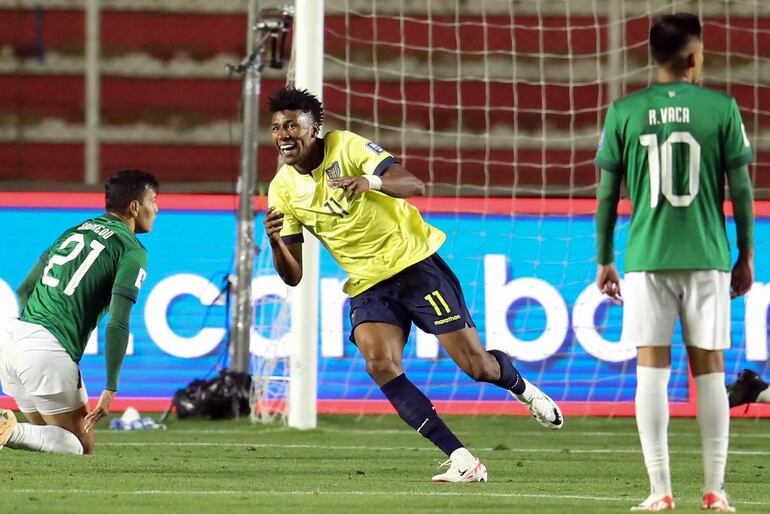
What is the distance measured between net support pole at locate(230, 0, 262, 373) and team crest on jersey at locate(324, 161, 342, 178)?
4.62 m

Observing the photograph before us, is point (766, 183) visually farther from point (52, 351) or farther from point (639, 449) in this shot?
point (52, 351)

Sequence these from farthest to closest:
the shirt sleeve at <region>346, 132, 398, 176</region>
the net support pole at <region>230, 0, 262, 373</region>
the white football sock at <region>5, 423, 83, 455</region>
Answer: the net support pole at <region>230, 0, 262, 373</region>
the white football sock at <region>5, 423, 83, 455</region>
the shirt sleeve at <region>346, 132, 398, 176</region>

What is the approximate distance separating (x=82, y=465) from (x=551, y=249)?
572 cm

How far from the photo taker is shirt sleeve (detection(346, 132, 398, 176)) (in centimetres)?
704

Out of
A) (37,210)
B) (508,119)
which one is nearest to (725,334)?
(37,210)

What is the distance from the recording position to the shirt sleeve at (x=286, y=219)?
24.1 ft

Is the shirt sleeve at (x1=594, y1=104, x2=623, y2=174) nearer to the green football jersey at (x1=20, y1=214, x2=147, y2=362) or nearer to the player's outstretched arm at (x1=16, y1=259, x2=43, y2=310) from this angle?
the green football jersey at (x1=20, y1=214, x2=147, y2=362)

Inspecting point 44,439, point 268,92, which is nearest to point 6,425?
point 44,439

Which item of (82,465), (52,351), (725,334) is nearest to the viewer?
(725,334)

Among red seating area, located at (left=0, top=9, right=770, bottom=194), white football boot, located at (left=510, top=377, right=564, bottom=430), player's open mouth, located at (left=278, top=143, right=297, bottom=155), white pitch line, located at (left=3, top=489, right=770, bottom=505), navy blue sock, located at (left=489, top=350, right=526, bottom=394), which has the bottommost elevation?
white pitch line, located at (left=3, top=489, right=770, bottom=505)

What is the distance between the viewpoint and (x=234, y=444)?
31.1 feet

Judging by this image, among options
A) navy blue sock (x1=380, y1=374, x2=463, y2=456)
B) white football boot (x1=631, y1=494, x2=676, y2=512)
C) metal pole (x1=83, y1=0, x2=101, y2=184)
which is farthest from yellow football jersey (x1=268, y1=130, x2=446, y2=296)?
metal pole (x1=83, y1=0, x2=101, y2=184)

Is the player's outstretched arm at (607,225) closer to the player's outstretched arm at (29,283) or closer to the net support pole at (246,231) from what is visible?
the player's outstretched arm at (29,283)

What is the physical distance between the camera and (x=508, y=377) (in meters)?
7.55
